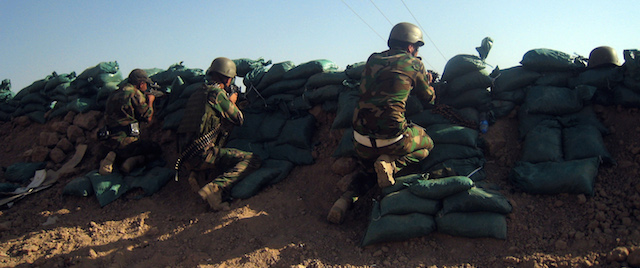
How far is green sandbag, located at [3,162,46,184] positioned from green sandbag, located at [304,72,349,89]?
3.89 metres

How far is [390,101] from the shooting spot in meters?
3.43

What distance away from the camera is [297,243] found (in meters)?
3.25

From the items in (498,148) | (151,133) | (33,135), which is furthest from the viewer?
(33,135)

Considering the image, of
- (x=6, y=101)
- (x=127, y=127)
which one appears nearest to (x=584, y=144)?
(x=127, y=127)

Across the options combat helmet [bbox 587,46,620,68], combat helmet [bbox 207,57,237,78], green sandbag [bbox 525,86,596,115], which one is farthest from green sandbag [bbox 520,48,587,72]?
combat helmet [bbox 207,57,237,78]

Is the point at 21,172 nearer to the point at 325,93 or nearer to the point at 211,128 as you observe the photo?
the point at 211,128

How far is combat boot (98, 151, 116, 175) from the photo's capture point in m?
4.58

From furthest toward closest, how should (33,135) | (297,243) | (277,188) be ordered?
(33,135) → (277,188) → (297,243)

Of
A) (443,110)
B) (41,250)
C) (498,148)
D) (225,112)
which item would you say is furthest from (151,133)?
(498,148)

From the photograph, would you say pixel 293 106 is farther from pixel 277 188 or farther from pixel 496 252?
pixel 496 252

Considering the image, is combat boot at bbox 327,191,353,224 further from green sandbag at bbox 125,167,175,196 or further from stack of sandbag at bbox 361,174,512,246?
green sandbag at bbox 125,167,175,196

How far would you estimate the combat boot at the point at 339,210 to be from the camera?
3.50m

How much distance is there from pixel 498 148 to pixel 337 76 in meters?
2.00

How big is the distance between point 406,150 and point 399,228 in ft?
2.54
